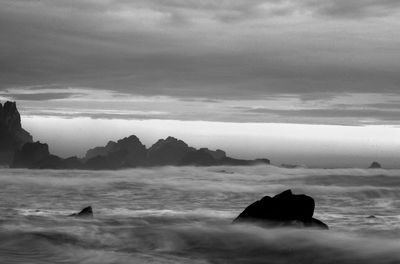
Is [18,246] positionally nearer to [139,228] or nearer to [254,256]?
[139,228]

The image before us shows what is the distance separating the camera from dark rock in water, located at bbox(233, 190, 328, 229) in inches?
1457

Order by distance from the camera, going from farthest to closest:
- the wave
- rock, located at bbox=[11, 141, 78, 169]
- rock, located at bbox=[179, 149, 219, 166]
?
1. rock, located at bbox=[179, 149, 219, 166]
2. rock, located at bbox=[11, 141, 78, 169]
3. the wave

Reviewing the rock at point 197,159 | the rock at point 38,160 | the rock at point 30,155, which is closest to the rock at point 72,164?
the rock at point 38,160

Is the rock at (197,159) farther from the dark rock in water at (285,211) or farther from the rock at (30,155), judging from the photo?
the dark rock in water at (285,211)

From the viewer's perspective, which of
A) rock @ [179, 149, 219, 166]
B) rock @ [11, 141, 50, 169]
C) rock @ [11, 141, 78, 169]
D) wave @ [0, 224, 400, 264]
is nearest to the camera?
wave @ [0, 224, 400, 264]

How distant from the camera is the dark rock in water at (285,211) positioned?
3700cm

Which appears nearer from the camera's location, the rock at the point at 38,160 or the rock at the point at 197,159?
the rock at the point at 38,160

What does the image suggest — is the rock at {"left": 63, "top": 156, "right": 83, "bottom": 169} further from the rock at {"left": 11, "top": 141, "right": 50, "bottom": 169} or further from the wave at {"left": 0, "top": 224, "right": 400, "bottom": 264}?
the wave at {"left": 0, "top": 224, "right": 400, "bottom": 264}

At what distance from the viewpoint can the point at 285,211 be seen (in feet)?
127

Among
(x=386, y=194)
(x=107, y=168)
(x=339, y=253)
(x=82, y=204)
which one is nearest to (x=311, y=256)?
(x=339, y=253)

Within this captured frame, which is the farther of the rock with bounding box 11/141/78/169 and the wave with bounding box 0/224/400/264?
the rock with bounding box 11/141/78/169

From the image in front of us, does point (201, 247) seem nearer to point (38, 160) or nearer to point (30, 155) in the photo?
point (38, 160)

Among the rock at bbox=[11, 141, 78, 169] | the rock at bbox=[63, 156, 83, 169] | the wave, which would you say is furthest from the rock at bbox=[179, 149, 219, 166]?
the wave

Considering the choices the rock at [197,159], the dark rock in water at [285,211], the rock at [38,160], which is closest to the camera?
the dark rock in water at [285,211]
